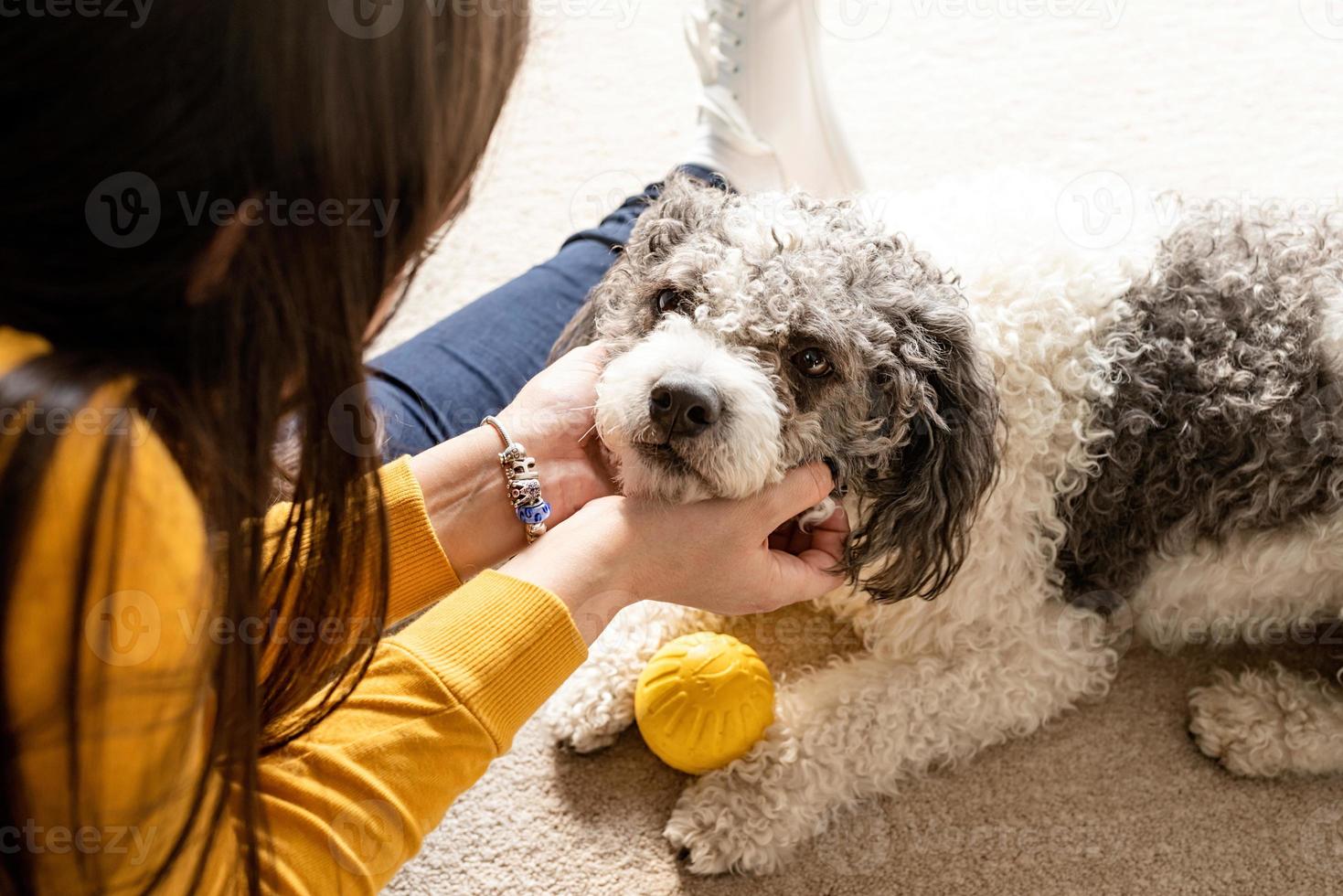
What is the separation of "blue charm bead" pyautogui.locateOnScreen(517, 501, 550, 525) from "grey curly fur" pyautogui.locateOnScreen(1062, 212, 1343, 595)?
761mm

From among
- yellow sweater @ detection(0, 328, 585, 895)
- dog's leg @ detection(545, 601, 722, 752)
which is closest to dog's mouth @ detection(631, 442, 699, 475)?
yellow sweater @ detection(0, 328, 585, 895)

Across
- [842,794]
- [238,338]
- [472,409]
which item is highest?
[238,338]

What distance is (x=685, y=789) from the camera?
5.06 feet

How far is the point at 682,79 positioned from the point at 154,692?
2.28m

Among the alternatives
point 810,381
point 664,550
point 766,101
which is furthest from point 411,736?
point 766,101

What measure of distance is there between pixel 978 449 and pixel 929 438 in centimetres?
6

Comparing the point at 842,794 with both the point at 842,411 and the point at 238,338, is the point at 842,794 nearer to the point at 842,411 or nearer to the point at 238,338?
the point at 842,411

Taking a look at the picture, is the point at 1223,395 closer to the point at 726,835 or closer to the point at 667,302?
the point at 667,302

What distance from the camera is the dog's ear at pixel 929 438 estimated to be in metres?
1.29

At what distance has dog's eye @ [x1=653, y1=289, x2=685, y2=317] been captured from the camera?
135 centimetres

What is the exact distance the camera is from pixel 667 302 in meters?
1.36

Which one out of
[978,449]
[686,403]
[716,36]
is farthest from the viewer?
[716,36]

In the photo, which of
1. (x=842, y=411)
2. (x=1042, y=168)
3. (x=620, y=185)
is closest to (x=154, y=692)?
(x=842, y=411)

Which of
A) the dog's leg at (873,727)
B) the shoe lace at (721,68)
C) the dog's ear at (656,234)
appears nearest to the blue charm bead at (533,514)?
the dog's ear at (656,234)
